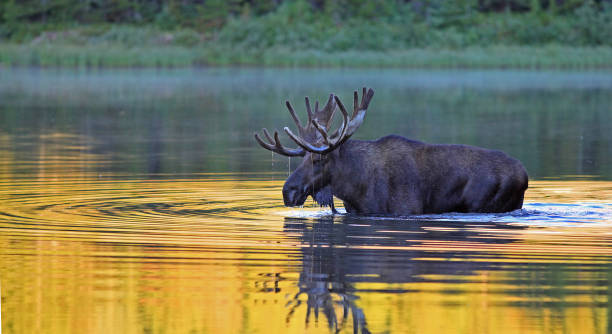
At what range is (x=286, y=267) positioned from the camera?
1021 cm

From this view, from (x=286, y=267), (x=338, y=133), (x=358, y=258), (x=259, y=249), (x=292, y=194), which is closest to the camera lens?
(x=286, y=267)

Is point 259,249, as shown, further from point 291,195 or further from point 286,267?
point 291,195

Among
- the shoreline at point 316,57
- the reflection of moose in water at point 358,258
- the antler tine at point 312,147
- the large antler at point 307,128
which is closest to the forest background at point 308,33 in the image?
the shoreline at point 316,57

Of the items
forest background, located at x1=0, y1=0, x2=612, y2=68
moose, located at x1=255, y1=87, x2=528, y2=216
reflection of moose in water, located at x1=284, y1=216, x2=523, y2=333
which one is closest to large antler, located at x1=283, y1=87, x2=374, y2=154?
moose, located at x1=255, y1=87, x2=528, y2=216

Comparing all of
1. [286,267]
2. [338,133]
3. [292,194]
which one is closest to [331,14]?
[338,133]

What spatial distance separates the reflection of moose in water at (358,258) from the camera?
28.5 feet

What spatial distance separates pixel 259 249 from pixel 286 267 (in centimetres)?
97

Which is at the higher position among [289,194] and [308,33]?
[308,33]

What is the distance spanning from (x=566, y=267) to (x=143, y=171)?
9386mm

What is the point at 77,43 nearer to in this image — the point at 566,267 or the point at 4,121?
the point at 4,121

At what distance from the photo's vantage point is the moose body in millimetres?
12961

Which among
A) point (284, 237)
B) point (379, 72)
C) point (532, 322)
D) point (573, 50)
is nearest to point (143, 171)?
point (284, 237)

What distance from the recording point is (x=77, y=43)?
79.4 metres

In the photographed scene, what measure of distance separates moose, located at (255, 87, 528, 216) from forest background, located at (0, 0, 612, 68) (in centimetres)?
5860
